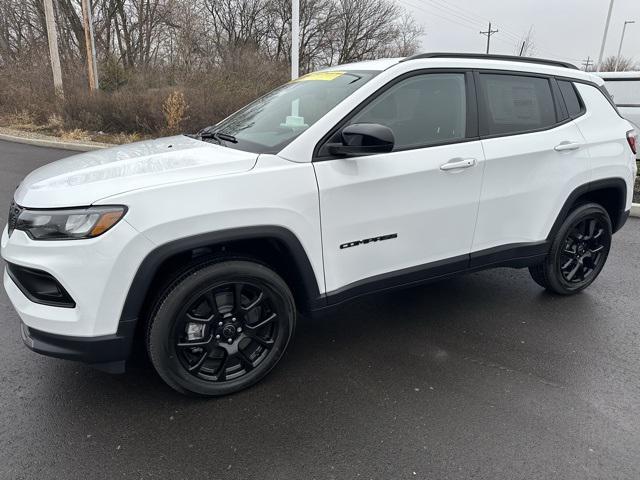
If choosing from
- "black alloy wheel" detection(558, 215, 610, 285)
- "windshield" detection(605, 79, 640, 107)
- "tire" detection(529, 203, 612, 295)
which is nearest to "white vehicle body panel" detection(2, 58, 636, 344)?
"tire" detection(529, 203, 612, 295)

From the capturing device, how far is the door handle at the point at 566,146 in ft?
11.4

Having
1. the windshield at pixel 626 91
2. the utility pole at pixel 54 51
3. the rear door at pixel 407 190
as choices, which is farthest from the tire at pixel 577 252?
the utility pole at pixel 54 51

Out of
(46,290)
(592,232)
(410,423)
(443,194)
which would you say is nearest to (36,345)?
(46,290)

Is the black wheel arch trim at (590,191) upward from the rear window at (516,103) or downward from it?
downward

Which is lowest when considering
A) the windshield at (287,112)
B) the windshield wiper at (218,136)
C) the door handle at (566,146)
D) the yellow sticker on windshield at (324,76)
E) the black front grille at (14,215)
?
the black front grille at (14,215)

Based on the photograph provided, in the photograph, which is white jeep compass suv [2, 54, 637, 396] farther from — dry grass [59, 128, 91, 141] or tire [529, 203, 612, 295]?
dry grass [59, 128, 91, 141]

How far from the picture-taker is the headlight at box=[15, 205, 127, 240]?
2135 mm

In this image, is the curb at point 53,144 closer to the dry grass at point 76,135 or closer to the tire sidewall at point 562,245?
the dry grass at point 76,135

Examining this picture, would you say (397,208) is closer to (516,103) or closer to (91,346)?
(516,103)

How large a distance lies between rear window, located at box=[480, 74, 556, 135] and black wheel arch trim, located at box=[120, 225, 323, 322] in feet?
5.41

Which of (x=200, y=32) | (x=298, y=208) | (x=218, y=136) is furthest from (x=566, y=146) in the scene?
(x=200, y=32)

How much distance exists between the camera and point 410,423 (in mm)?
2486

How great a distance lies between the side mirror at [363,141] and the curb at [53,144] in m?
10.6

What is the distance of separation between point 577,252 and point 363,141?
96.5 inches
